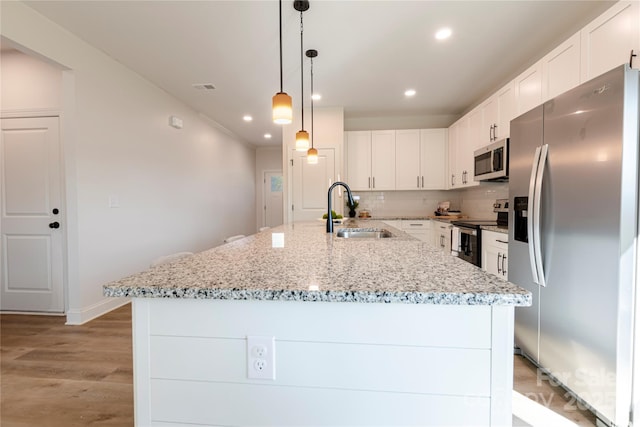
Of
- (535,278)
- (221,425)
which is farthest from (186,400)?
(535,278)

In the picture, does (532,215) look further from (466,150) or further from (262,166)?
(262,166)

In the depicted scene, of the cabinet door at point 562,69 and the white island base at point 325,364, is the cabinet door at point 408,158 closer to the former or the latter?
the cabinet door at point 562,69

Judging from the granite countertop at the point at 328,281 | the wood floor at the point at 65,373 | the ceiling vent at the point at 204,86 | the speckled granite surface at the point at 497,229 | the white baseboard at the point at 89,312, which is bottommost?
the wood floor at the point at 65,373

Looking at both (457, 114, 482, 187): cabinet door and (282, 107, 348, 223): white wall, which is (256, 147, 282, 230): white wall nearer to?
(282, 107, 348, 223): white wall

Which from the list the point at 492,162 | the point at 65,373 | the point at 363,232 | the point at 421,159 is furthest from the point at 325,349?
the point at 421,159

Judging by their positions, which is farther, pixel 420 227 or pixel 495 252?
pixel 420 227

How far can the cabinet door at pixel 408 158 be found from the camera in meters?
4.75

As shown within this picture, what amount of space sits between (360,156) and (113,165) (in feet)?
11.1

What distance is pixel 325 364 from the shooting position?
27.8 inches

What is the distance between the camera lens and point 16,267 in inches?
121

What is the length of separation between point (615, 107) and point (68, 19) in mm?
3879

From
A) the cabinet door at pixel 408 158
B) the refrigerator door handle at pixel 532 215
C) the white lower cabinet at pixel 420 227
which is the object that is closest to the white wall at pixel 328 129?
the cabinet door at pixel 408 158

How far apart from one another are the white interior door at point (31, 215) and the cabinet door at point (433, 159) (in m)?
4.74

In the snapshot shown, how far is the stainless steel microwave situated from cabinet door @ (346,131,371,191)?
1654 mm
